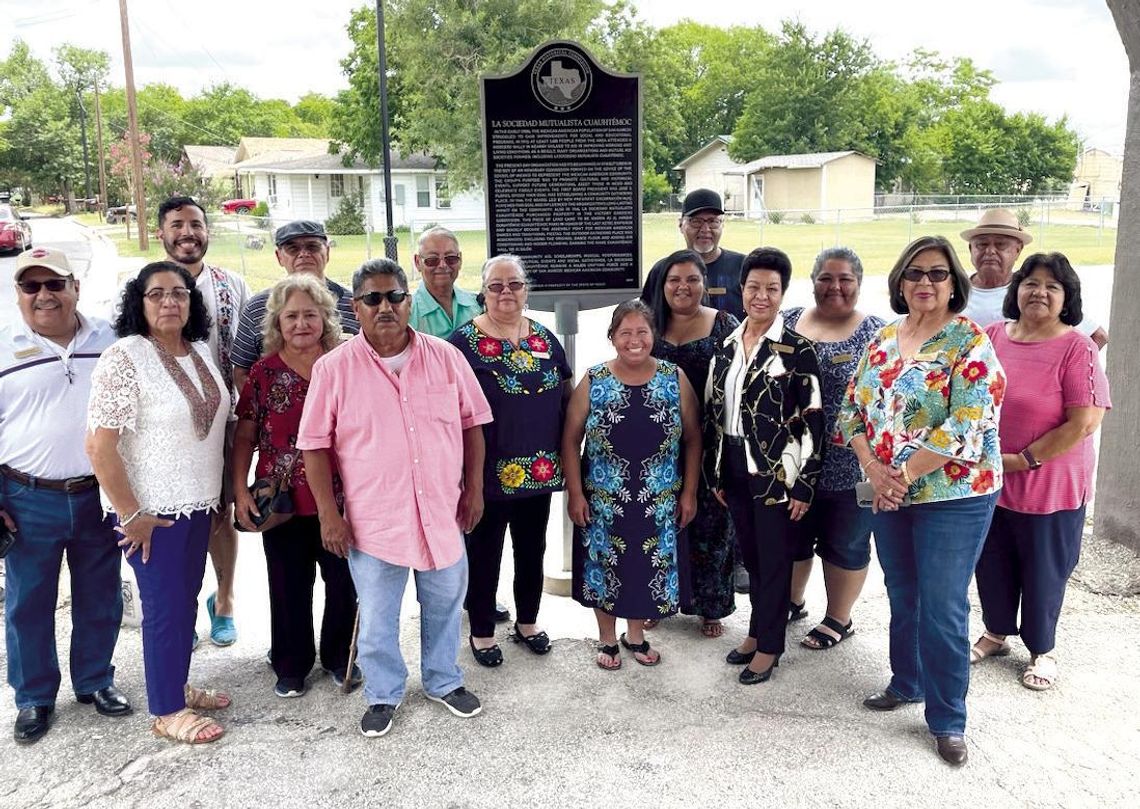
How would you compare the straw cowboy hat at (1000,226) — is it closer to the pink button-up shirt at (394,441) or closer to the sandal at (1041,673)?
the sandal at (1041,673)

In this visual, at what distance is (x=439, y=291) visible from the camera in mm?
4613

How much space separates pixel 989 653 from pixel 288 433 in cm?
327

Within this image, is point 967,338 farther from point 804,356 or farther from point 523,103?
point 523,103

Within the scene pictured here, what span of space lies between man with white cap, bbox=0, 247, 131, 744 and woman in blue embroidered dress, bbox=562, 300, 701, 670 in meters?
1.96

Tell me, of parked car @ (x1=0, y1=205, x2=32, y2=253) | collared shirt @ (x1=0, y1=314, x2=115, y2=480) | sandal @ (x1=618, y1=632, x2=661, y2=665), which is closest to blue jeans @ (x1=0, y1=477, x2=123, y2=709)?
collared shirt @ (x1=0, y1=314, x2=115, y2=480)

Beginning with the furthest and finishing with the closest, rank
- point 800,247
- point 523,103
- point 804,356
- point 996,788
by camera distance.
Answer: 1. point 800,247
2. point 523,103
3. point 804,356
4. point 996,788

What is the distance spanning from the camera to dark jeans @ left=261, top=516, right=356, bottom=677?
153 inches

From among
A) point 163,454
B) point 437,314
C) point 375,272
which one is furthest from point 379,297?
point 437,314

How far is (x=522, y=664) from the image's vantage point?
429cm

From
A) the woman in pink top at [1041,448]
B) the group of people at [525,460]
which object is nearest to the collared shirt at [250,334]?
the group of people at [525,460]

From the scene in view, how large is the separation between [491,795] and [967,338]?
235 cm

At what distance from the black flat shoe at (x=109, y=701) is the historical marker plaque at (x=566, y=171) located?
269cm

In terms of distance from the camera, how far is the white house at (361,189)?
1713 inches

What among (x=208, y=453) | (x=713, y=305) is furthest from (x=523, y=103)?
(x=208, y=453)
